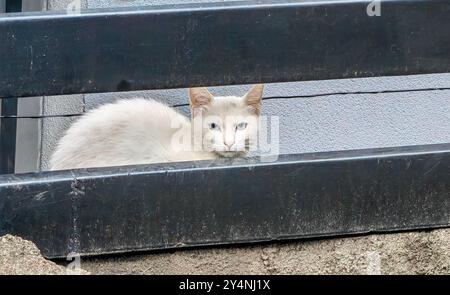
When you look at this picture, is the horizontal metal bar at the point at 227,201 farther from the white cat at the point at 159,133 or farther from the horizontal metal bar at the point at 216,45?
the white cat at the point at 159,133

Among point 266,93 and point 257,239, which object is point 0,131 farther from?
point 257,239

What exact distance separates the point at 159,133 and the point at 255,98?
1.67 ft

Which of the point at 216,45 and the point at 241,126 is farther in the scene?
the point at 241,126

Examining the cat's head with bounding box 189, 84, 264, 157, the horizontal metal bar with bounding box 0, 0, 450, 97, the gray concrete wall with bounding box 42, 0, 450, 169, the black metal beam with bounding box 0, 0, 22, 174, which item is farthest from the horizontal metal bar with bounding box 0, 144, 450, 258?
the black metal beam with bounding box 0, 0, 22, 174

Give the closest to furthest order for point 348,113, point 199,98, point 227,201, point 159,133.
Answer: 1. point 227,201
2. point 159,133
3. point 199,98
4. point 348,113

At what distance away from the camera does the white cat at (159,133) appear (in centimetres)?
385

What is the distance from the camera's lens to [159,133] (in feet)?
12.7

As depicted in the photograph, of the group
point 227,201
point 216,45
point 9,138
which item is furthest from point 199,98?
point 227,201

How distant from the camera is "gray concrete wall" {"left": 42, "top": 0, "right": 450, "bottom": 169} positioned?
4.69 meters

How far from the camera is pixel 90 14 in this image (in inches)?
101

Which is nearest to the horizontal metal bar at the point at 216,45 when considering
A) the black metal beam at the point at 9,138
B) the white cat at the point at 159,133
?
the white cat at the point at 159,133

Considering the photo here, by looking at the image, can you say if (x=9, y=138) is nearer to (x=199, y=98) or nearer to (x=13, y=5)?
(x=13, y=5)
